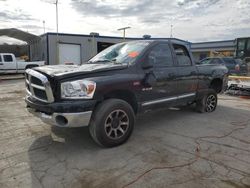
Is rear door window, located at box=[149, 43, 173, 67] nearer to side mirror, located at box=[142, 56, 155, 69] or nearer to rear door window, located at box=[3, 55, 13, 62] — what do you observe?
side mirror, located at box=[142, 56, 155, 69]

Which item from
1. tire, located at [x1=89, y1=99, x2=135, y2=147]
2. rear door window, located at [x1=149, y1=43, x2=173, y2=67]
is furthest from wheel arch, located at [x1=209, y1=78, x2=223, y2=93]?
tire, located at [x1=89, y1=99, x2=135, y2=147]

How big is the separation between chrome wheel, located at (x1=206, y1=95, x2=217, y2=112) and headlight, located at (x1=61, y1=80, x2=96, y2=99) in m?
4.11

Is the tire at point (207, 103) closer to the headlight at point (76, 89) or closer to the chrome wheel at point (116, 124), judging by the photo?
the chrome wheel at point (116, 124)

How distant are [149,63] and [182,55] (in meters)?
1.43

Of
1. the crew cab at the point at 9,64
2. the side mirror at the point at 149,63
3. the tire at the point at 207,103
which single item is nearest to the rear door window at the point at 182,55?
the side mirror at the point at 149,63

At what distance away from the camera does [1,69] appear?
18672 millimetres

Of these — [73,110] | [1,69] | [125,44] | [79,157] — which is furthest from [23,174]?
[1,69]

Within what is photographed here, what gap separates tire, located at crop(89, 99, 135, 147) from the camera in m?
3.72

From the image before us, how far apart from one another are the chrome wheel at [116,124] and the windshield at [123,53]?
3.39 feet

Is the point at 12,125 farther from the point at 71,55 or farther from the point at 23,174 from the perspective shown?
the point at 71,55

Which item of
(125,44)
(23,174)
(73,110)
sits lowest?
(23,174)

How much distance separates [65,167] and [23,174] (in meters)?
0.55

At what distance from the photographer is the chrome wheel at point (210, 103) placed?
258 inches

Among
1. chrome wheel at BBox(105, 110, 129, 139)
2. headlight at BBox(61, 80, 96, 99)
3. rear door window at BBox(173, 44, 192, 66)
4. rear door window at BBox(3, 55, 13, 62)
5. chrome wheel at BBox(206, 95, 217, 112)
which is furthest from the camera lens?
rear door window at BBox(3, 55, 13, 62)
